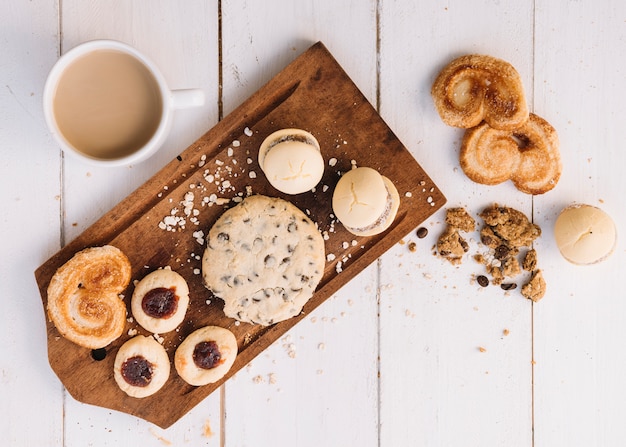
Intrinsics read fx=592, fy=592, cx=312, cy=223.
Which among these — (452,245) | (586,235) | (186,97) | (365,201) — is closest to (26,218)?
(186,97)

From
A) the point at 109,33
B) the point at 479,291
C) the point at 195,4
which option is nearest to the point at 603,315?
the point at 479,291

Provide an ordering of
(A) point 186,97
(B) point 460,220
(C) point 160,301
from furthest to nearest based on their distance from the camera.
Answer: (B) point 460,220
(C) point 160,301
(A) point 186,97

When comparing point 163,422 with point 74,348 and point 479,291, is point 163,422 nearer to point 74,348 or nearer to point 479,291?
point 74,348

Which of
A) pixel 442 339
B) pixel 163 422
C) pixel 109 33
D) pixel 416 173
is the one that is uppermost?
pixel 109 33

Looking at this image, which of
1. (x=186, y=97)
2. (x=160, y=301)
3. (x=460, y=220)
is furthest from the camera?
(x=460, y=220)

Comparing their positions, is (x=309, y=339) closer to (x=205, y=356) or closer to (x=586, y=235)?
(x=205, y=356)
